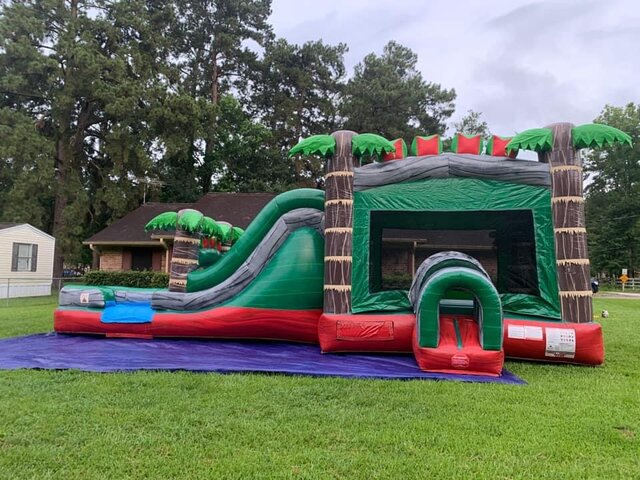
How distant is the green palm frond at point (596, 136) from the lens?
5.29 meters

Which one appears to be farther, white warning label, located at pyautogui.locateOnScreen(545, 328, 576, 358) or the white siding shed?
the white siding shed

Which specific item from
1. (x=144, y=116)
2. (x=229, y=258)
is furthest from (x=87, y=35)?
(x=229, y=258)

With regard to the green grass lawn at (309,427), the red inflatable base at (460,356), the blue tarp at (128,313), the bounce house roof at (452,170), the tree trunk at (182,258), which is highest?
the bounce house roof at (452,170)

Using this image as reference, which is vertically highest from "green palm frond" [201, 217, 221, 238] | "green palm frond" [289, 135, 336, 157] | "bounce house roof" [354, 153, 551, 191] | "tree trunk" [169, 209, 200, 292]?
"green palm frond" [289, 135, 336, 157]

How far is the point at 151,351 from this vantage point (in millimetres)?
5727

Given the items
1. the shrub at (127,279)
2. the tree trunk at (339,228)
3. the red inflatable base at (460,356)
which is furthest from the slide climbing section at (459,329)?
the shrub at (127,279)

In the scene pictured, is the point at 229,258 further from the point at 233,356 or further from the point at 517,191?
the point at 517,191

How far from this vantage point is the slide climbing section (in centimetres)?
474

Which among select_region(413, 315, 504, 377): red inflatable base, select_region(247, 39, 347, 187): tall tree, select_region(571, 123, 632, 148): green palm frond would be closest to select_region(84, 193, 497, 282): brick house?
select_region(247, 39, 347, 187): tall tree

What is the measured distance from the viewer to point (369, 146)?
5844 mm

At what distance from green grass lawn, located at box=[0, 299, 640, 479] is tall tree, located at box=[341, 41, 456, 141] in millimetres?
20368

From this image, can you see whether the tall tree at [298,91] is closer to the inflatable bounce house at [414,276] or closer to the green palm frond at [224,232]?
the green palm frond at [224,232]

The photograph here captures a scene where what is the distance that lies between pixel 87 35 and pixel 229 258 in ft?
58.1

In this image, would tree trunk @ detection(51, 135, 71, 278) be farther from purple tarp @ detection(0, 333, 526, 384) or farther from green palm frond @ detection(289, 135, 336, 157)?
green palm frond @ detection(289, 135, 336, 157)
